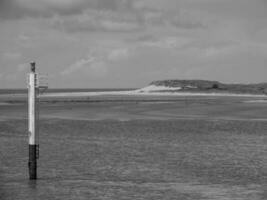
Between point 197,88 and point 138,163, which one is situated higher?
point 197,88

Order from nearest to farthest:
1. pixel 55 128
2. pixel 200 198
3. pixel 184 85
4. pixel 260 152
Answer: pixel 200 198, pixel 260 152, pixel 55 128, pixel 184 85

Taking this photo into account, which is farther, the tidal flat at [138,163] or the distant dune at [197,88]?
the distant dune at [197,88]

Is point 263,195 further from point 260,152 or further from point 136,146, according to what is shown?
point 136,146

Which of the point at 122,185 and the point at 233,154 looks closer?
the point at 122,185

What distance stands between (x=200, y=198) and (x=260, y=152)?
942cm

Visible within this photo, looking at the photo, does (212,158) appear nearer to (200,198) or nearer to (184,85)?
(200,198)

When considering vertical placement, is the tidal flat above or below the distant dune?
below

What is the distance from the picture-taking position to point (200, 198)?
48.6 ft

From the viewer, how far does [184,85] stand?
5915 inches

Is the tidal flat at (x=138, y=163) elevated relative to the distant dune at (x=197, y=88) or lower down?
lower down

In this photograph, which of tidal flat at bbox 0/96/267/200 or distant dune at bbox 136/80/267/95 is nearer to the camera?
tidal flat at bbox 0/96/267/200

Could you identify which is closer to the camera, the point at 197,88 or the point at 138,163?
the point at 138,163

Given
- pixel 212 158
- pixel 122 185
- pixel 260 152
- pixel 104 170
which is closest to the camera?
pixel 122 185

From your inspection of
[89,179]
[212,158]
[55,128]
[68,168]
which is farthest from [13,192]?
[55,128]
